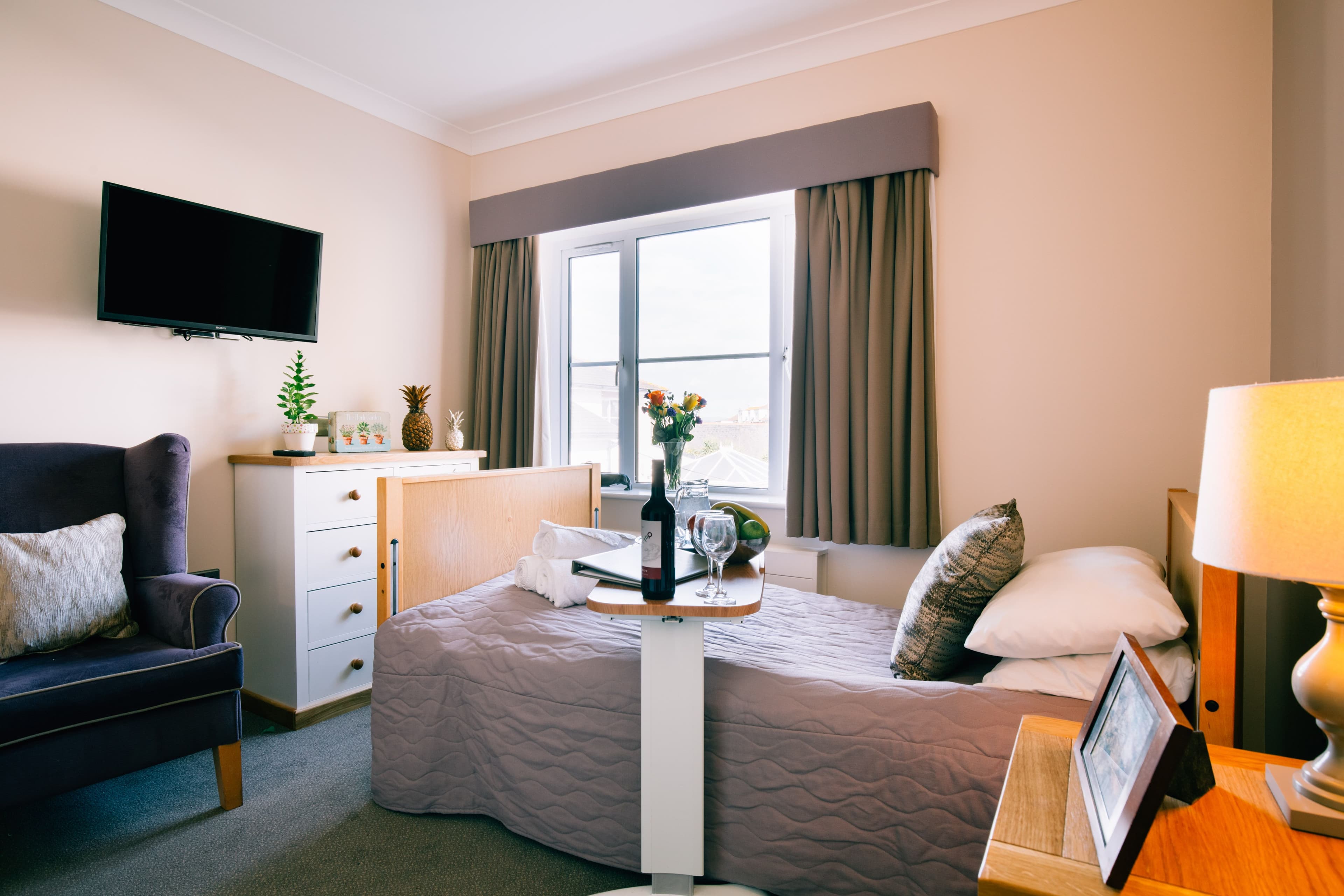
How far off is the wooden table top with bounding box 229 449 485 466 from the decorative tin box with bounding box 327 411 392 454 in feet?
0.09

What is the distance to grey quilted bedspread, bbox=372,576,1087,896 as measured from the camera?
1249 mm


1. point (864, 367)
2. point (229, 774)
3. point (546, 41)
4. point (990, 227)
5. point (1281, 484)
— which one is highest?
point (546, 41)

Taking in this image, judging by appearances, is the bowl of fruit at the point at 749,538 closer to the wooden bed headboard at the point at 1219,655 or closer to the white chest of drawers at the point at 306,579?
the wooden bed headboard at the point at 1219,655

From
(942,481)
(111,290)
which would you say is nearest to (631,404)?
(942,481)

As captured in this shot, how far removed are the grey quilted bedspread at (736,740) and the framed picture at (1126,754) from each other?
0.34 meters

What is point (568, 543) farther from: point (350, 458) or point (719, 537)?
point (350, 458)

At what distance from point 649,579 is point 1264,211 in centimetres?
Answer: 238

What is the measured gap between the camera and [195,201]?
8.71 feet

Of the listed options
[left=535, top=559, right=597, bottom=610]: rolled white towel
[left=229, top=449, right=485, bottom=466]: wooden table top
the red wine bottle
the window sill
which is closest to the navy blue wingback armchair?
[left=229, top=449, right=485, bottom=466]: wooden table top

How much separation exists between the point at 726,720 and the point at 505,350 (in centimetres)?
272

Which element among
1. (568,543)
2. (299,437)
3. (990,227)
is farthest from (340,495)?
(990,227)

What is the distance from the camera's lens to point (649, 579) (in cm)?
131

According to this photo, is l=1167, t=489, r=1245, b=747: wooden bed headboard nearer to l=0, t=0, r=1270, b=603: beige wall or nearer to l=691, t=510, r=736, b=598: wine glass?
l=691, t=510, r=736, b=598: wine glass

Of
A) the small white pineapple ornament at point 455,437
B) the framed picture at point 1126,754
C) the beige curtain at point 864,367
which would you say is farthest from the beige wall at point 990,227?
the framed picture at point 1126,754
